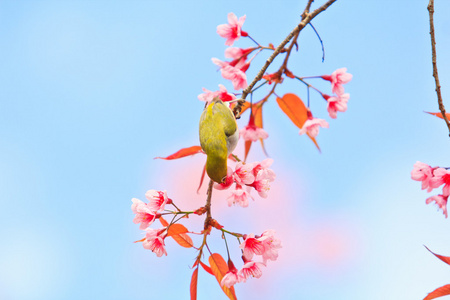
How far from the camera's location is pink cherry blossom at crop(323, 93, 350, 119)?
1.96 m

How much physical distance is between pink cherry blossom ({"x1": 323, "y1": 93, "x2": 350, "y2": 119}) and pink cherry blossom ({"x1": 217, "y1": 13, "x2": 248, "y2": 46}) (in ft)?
1.64

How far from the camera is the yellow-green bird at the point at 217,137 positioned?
1417mm

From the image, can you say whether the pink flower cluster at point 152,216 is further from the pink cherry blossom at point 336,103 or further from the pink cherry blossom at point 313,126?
the pink cherry blossom at point 336,103

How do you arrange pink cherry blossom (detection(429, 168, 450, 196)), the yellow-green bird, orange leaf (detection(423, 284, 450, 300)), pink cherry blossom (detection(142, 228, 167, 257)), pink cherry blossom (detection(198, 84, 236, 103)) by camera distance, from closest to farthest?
orange leaf (detection(423, 284, 450, 300)), the yellow-green bird, pink cherry blossom (detection(142, 228, 167, 257)), pink cherry blossom (detection(429, 168, 450, 196)), pink cherry blossom (detection(198, 84, 236, 103))

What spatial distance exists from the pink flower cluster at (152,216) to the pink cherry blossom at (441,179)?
1.02m

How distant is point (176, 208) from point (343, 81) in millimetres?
977

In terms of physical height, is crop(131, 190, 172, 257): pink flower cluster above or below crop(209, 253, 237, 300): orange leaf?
above

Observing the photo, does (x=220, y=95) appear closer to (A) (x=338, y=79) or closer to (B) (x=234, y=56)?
(B) (x=234, y=56)

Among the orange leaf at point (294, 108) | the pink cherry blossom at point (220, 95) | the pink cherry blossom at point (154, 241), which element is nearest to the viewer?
the pink cherry blossom at point (154, 241)

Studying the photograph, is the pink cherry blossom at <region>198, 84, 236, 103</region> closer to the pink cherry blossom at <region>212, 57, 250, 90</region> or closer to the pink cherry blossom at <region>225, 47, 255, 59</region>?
the pink cherry blossom at <region>212, 57, 250, 90</region>

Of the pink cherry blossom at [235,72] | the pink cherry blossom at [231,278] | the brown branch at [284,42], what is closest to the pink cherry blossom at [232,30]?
the pink cherry blossom at [235,72]

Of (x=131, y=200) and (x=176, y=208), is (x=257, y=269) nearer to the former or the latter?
(x=176, y=208)

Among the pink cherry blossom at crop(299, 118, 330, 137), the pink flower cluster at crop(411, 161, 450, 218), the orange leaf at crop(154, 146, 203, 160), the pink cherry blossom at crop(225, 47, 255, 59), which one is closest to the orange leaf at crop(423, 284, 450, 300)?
the pink flower cluster at crop(411, 161, 450, 218)

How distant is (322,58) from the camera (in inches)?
74.8
